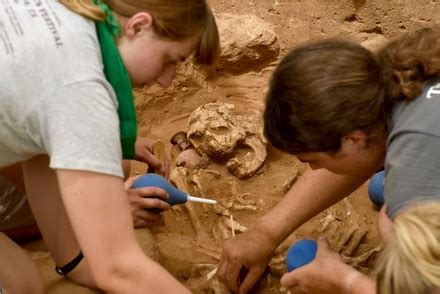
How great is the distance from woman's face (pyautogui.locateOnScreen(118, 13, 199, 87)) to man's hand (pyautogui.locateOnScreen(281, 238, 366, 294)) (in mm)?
610

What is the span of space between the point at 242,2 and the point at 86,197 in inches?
77.1

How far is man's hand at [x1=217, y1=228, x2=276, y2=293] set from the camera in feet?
6.22

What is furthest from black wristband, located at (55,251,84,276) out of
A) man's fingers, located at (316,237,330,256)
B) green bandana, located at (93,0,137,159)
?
man's fingers, located at (316,237,330,256)

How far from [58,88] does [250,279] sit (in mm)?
879

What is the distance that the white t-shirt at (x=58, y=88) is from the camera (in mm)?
1297

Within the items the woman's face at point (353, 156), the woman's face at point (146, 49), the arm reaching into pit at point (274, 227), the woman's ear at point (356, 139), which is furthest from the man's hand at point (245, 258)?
the woman's face at point (146, 49)

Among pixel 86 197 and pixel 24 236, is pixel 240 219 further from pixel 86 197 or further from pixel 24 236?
pixel 86 197

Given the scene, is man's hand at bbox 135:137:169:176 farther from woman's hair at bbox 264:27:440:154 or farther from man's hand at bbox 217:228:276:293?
woman's hair at bbox 264:27:440:154

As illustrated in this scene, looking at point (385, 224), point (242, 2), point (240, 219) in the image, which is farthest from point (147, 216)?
point (242, 2)

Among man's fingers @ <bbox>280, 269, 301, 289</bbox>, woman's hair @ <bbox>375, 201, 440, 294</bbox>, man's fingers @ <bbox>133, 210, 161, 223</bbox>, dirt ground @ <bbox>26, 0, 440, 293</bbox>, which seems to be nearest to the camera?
woman's hair @ <bbox>375, 201, 440, 294</bbox>

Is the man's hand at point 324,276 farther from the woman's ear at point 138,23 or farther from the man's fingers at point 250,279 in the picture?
the woman's ear at point 138,23

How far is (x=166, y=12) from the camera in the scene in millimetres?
1459

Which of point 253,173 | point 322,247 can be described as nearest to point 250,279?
point 322,247

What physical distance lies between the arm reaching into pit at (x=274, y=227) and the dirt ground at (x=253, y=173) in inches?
2.8
